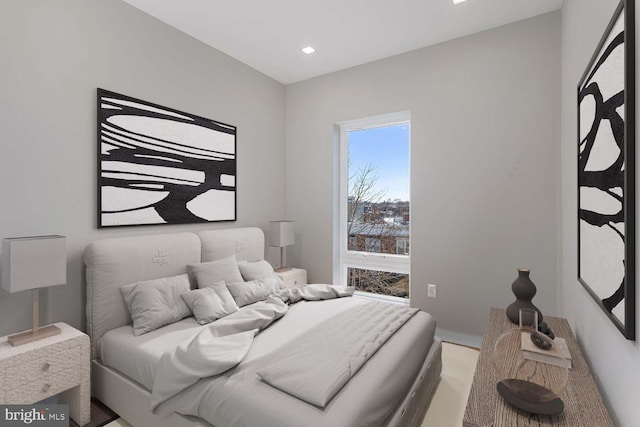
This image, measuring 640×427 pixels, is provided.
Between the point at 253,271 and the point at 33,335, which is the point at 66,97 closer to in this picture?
the point at 33,335

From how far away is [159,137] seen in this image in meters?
2.78

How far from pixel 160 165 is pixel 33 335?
1466 millimetres

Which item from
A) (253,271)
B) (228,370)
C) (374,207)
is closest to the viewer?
(228,370)

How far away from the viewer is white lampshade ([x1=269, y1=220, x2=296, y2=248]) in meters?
3.70

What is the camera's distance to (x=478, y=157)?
119 inches

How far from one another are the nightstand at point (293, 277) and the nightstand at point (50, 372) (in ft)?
6.19

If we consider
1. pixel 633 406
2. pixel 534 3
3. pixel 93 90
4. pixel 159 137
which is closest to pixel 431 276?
pixel 633 406

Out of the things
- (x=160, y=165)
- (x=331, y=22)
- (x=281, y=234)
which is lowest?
(x=281, y=234)

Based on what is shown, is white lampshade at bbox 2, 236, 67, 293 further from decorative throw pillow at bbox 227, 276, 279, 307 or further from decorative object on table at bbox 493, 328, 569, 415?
decorative object on table at bbox 493, 328, 569, 415

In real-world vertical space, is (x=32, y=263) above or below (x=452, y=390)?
above

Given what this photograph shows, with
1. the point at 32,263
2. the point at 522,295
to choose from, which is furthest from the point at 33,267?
the point at 522,295

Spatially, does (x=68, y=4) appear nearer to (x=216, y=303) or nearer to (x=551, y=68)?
(x=216, y=303)

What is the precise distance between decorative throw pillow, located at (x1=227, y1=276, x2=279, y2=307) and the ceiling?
227 centimetres

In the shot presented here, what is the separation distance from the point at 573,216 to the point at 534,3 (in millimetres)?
1757
